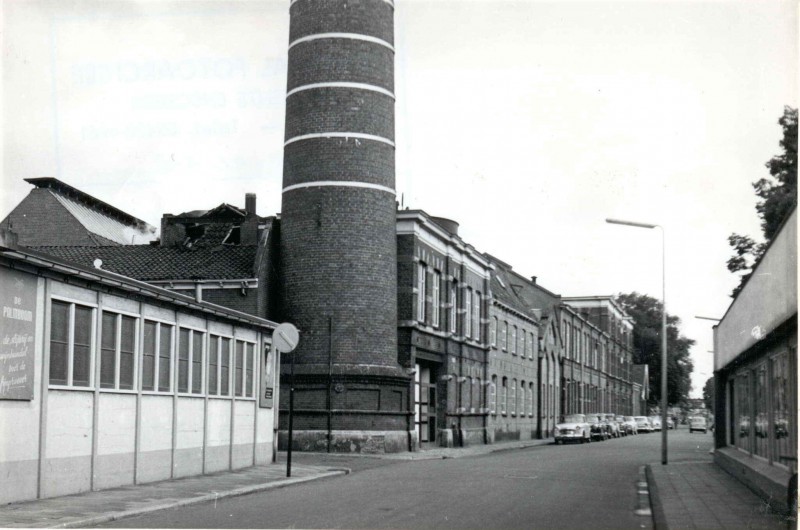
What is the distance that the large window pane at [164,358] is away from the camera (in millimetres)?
20297

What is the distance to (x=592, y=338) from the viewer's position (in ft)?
281

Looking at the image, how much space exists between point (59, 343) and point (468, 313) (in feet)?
105

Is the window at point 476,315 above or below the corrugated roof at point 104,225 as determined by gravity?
below

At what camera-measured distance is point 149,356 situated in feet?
65.1

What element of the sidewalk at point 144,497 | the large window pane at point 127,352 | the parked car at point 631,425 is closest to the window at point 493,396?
the sidewalk at point 144,497

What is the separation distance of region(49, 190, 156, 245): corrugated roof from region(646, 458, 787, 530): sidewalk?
1260 inches

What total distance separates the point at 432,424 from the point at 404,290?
22.6 ft

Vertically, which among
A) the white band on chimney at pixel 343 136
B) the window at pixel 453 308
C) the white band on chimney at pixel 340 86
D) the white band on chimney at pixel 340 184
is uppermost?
the white band on chimney at pixel 340 86

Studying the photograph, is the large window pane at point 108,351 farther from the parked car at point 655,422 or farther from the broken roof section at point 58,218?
the parked car at point 655,422

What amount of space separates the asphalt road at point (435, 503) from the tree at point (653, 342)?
311 feet

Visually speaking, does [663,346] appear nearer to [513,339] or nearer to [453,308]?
[453,308]

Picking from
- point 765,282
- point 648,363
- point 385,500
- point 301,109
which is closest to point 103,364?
point 385,500

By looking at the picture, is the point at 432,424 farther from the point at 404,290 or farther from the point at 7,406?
the point at 7,406

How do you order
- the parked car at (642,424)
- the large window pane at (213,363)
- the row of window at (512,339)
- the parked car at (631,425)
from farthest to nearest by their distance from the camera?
the parked car at (642,424)
the parked car at (631,425)
the row of window at (512,339)
the large window pane at (213,363)
